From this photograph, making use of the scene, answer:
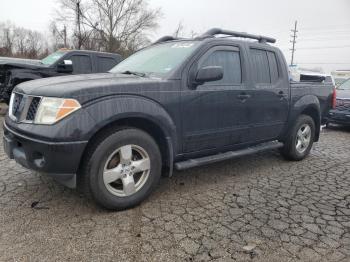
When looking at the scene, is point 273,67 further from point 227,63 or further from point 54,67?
point 54,67

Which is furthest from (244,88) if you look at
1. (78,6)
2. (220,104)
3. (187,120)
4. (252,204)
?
(78,6)

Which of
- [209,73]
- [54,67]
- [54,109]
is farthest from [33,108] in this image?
[54,67]

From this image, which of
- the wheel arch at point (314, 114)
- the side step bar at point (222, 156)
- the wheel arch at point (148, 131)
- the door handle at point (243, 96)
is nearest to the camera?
the wheel arch at point (148, 131)

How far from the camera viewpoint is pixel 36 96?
317 cm

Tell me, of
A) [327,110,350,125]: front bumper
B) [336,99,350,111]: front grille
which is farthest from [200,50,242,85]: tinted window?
[336,99,350,111]: front grille

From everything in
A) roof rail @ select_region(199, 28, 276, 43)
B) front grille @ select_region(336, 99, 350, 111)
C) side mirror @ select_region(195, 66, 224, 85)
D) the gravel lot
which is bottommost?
the gravel lot

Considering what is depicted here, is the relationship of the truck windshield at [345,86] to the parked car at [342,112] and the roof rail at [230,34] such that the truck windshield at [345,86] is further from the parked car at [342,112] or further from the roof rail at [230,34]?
the roof rail at [230,34]

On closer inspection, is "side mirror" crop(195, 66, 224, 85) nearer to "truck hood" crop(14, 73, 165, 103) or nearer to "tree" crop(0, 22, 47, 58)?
"truck hood" crop(14, 73, 165, 103)

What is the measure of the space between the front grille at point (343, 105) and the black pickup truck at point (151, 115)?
4936 mm

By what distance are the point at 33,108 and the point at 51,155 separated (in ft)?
1.77

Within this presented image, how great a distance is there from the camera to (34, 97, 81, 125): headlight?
9.84ft

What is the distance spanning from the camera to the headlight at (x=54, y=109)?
9.84 feet

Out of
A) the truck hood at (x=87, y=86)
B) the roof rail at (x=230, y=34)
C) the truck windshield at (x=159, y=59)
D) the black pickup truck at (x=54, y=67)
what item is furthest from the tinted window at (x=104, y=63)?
the truck hood at (x=87, y=86)

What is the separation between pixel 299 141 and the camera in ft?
18.8
